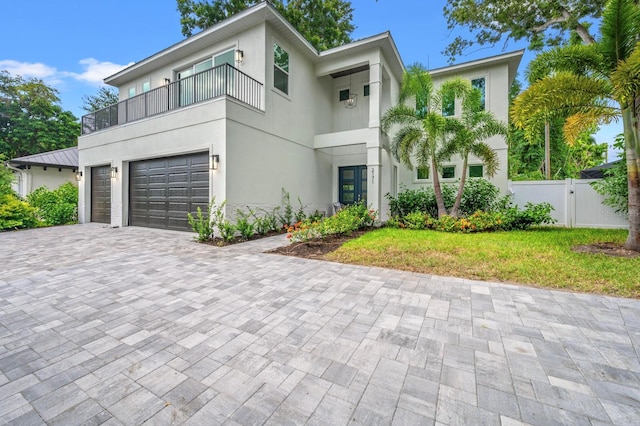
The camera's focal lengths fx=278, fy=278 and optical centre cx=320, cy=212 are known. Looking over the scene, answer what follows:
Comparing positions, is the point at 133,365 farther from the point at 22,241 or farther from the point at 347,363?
the point at 22,241

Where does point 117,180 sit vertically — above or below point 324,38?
below

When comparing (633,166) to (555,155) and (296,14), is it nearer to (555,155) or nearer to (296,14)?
(555,155)

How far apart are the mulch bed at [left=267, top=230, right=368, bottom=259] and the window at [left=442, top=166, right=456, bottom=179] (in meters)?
6.58

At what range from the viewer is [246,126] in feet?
25.7

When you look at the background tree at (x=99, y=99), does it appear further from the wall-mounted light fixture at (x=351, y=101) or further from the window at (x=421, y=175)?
the window at (x=421, y=175)

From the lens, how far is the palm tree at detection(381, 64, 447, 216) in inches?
334

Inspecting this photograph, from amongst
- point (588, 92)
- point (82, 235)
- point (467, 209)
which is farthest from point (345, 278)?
point (82, 235)

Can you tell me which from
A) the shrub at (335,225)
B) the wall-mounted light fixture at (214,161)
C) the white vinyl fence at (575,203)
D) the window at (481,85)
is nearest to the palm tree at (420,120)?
the shrub at (335,225)

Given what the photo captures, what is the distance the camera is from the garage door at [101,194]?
35.6ft

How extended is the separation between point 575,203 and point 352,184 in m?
7.52

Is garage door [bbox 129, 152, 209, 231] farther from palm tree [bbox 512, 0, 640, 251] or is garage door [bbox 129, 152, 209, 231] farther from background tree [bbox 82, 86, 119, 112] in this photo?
background tree [bbox 82, 86, 119, 112]

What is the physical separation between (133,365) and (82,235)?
8383 mm

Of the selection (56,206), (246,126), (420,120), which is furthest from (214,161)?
(56,206)

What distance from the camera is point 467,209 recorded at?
9.93 m
